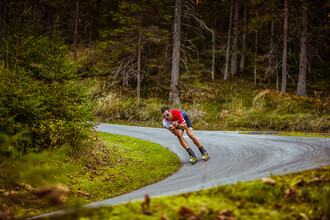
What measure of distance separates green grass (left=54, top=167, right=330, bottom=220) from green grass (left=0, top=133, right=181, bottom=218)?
2.23m

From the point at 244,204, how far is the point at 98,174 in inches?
238

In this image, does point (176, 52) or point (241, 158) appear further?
point (176, 52)

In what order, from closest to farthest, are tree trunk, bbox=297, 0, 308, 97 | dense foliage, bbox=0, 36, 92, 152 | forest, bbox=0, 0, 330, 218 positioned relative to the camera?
dense foliage, bbox=0, 36, 92, 152, forest, bbox=0, 0, 330, 218, tree trunk, bbox=297, 0, 308, 97

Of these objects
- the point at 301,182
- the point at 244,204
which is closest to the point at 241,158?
the point at 301,182

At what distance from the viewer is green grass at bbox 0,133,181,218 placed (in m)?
5.46

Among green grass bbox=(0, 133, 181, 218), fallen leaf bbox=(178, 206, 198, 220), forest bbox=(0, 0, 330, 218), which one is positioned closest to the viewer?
fallen leaf bbox=(178, 206, 198, 220)

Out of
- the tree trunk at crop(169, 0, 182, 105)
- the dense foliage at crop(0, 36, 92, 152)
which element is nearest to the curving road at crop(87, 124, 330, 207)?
the dense foliage at crop(0, 36, 92, 152)

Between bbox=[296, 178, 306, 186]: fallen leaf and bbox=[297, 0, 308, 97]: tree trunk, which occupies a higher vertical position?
bbox=[297, 0, 308, 97]: tree trunk

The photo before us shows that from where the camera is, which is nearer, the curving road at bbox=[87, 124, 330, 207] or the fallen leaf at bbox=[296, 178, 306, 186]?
the fallen leaf at bbox=[296, 178, 306, 186]

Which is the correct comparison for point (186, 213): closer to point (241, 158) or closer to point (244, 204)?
point (244, 204)

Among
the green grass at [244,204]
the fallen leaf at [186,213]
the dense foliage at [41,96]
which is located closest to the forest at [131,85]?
the dense foliage at [41,96]

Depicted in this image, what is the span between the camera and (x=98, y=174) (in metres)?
7.80

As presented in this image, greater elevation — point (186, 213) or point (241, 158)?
point (186, 213)

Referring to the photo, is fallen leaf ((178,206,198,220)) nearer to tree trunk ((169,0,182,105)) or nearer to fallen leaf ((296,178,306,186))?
fallen leaf ((296,178,306,186))
